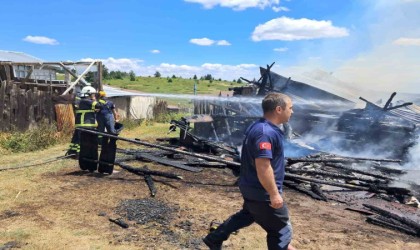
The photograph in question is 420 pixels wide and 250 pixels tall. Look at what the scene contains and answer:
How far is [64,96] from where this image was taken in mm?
12531

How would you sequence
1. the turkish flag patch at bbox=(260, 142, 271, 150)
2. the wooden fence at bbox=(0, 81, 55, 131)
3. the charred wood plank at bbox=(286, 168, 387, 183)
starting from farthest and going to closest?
1. the wooden fence at bbox=(0, 81, 55, 131)
2. the charred wood plank at bbox=(286, 168, 387, 183)
3. the turkish flag patch at bbox=(260, 142, 271, 150)

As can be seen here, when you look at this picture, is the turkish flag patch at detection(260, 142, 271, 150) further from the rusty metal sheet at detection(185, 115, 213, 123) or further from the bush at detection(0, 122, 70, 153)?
the bush at detection(0, 122, 70, 153)

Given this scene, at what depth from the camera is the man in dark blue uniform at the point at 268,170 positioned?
310cm

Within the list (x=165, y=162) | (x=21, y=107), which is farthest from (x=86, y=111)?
(x=21, y=107)

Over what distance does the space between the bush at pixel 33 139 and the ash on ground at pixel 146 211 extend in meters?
5.73

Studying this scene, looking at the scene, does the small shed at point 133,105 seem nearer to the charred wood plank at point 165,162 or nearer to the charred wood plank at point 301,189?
the charred wood plank at point 165,162

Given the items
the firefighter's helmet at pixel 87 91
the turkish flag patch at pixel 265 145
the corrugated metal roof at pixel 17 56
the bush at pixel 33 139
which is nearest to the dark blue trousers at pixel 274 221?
the turkish flag patch at pixel 265 145

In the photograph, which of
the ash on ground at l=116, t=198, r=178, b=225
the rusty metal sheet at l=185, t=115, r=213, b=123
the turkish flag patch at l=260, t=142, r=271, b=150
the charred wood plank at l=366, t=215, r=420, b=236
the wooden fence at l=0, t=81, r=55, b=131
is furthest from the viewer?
the rusty metal sheet at l=185, t=115, r=213, b=123

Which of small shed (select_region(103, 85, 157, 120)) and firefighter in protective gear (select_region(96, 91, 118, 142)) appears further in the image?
small shed (select_region(103, 85, 157, 120))

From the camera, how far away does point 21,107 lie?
11.4m

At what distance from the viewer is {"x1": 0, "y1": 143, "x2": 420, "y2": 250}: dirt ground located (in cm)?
464

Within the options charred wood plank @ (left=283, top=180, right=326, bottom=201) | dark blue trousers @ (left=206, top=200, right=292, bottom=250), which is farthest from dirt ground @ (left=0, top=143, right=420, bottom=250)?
dark blue trousers @ (left=206, top=200, right=292, bottom=250)

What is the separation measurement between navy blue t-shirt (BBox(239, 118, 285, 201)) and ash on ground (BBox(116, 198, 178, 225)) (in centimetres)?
232

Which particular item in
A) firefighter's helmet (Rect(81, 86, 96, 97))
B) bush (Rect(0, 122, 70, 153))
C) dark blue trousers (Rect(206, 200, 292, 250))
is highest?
firefighter's helmet (Rect(81, 86, 96, 97))
